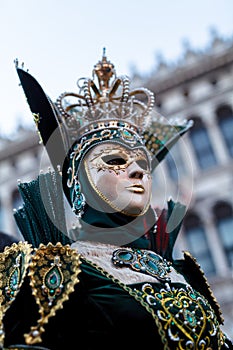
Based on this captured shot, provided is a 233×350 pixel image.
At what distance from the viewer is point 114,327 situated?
2170 mm

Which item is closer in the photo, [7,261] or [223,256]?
[7,261]

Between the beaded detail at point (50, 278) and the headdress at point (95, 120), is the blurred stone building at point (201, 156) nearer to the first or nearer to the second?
the headdress at point (95, 120)

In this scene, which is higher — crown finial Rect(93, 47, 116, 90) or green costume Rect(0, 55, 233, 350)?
crown finial Rect(93, 47, 116, 90)

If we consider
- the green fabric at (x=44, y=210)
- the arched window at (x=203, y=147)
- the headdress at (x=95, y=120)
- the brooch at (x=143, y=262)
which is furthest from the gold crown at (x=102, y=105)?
the arched window at (x=203, y=147)

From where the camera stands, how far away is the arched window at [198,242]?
43.5 ft

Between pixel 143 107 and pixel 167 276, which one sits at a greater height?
pixel 143 107

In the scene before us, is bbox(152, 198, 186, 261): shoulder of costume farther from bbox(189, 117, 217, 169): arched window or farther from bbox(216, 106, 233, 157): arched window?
bbox(216, 106, 233, 157): arched window

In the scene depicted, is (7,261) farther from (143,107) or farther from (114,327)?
(143,107)

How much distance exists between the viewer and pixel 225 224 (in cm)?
1368

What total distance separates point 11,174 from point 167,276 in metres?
14.6

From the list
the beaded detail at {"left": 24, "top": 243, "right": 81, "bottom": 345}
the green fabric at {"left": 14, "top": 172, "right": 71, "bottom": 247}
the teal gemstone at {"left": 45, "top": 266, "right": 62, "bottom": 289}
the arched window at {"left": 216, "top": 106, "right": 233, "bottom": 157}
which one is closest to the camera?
the beaded detail at {"left": 24, "top": 243, "right": 81, "bottom": 345}

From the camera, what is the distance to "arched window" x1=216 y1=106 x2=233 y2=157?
14.6 metres

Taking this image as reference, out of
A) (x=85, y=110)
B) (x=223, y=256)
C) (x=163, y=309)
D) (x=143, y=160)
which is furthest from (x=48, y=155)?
(x=223, y=256)

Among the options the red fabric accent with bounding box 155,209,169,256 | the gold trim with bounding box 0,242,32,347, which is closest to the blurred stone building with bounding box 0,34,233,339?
the red fabric accent with bounding box 155,209,169,256
